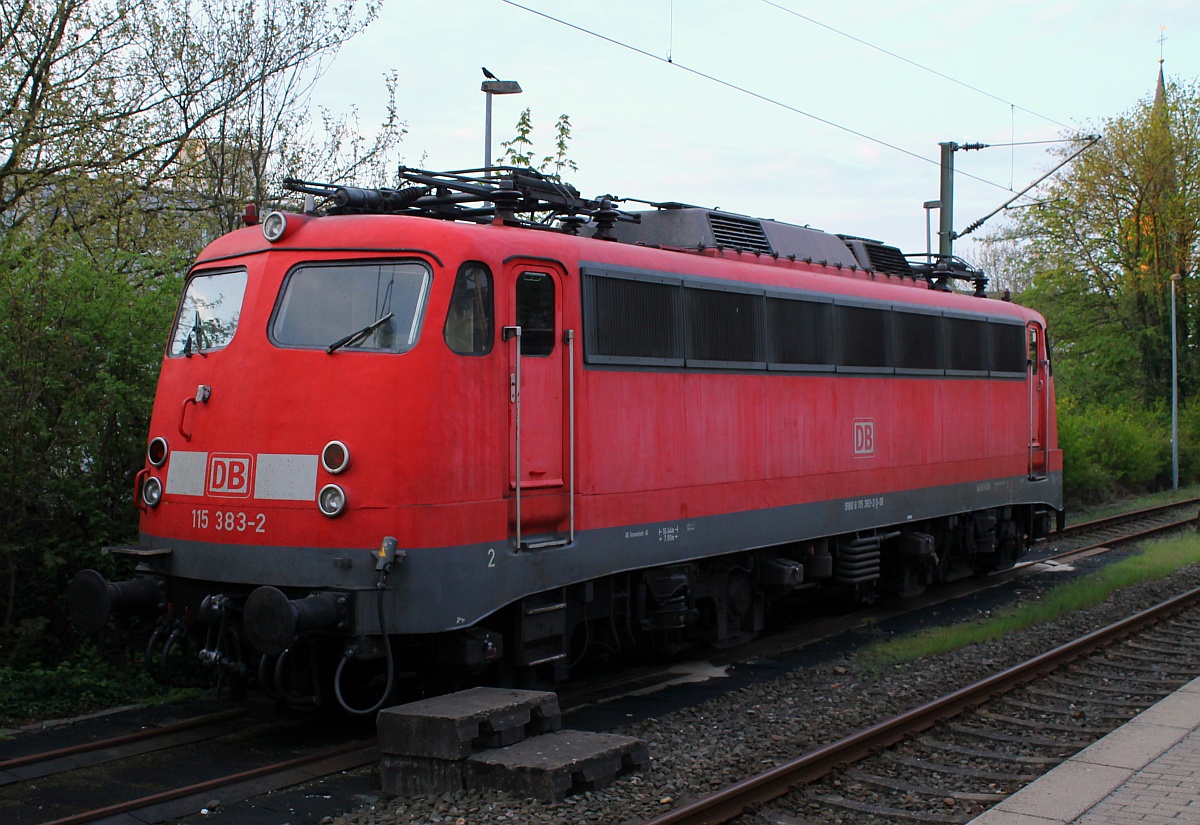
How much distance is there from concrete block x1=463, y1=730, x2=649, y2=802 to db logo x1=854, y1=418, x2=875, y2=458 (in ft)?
18.2

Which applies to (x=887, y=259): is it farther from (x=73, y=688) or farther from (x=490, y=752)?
(x=73, y=688)

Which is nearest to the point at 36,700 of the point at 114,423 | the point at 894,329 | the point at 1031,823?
→ the point at 114,423

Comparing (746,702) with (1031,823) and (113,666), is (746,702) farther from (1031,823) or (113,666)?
(113,666)

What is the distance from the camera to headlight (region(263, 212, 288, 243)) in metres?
7.95

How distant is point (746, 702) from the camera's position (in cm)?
909

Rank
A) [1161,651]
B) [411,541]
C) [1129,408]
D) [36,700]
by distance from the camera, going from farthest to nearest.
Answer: [1129,408] → [1161,651] → [36,700] → [411,541]

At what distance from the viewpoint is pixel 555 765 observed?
6348 millimetres

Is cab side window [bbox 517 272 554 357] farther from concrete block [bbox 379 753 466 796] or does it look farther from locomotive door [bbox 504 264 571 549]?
concrete block [bbox 379 753 466 796]

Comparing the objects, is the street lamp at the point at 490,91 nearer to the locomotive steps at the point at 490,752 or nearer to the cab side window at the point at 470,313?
the cab side window at the point at 470,313

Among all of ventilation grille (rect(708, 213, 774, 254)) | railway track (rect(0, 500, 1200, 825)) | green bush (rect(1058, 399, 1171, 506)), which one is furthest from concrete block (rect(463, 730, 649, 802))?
green bush (rect(1058, 399, 1171, 506))

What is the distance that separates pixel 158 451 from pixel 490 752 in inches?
125

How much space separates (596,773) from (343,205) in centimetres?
431

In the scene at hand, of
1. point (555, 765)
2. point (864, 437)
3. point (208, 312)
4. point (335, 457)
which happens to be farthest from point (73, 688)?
point (864, 437)

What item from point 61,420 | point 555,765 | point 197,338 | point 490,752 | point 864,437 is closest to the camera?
point 555,765
